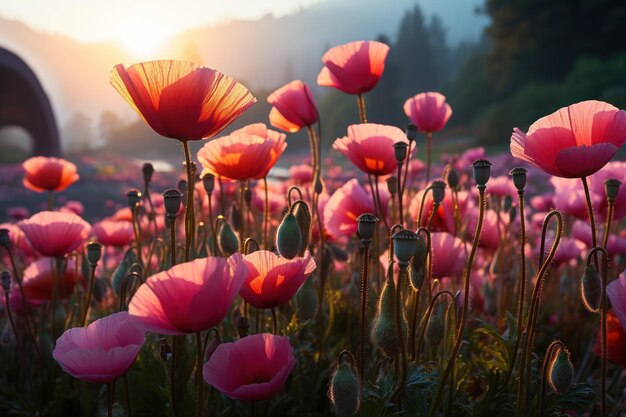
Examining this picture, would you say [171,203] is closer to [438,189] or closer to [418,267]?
[418,267]

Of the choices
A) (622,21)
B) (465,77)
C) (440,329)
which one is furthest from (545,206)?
(465,77)

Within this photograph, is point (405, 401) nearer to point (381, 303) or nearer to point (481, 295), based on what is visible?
point (381, 303)

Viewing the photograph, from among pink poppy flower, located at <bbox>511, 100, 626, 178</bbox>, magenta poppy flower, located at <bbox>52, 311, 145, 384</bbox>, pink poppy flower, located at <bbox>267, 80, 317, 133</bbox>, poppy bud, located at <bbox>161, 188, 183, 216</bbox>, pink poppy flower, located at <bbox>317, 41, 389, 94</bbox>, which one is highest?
pink poppy flower, located at <bbox>317, 41, 389, 94</bbox>

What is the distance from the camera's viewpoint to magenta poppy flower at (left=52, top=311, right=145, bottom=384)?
1.18 m

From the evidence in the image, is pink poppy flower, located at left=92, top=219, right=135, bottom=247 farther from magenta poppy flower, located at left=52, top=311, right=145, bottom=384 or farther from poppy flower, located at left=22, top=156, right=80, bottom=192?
magenta poppy flower, located at left=52, top=311, right=145, bottom=384

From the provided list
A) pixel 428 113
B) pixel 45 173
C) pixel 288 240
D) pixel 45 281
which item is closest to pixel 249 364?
pixel 288 240

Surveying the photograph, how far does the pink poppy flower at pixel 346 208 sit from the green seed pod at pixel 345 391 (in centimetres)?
91

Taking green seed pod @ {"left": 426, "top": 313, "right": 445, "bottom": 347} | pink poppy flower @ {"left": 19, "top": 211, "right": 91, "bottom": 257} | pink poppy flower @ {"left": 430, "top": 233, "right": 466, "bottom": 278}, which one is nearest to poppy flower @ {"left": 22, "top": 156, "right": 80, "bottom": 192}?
pink poppy flower @ {"left": 19, "top": 211, "right": 91, "bottom": 257}

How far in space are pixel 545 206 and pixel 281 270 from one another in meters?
2.76

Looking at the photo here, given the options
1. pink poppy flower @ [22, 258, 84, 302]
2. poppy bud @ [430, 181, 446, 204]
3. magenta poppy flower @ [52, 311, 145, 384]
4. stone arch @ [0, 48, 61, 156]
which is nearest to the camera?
magenta poppy flower @ [52, 311, 145, 384]

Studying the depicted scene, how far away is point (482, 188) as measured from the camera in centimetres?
134

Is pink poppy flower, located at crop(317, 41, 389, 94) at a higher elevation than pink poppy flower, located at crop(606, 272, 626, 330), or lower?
higher

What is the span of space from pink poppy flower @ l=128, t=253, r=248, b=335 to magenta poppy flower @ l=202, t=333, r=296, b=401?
0.57 feet

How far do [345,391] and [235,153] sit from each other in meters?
0.76
